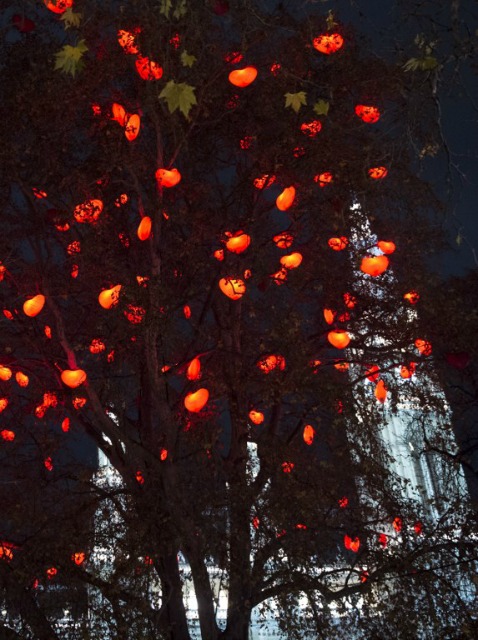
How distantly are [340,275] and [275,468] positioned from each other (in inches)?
96.9

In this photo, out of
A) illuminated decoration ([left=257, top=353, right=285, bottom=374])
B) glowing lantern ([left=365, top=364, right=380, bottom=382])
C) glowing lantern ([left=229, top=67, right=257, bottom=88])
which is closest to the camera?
glowing lantern ([left=229, top=67, right=257, bottom=88])

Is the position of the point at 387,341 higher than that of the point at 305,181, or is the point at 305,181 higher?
the point at 305,181

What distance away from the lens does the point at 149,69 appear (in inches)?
222

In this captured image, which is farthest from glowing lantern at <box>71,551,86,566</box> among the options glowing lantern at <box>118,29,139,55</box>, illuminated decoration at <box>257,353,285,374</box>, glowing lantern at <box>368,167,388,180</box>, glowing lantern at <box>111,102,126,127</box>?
glowing lantern at <box>118,29,139,55</box>

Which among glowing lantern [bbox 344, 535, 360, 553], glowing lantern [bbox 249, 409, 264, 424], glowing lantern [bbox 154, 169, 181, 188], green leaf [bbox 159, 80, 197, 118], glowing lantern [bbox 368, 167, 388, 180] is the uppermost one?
glowing lantern [bbox 154, 169, 181, 188]

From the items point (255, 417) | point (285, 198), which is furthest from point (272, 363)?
point (285, 198)

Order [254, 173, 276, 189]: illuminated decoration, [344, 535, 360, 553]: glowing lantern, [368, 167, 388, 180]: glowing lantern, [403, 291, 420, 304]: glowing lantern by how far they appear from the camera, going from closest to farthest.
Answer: [368, 167, 388, 180]: glowing lantern, [344, 535, 360, 553]: glowing lantern, [403, 291, 420, 304]: glowing lantern, [254, 173, 276, 189]: illuminated decoration

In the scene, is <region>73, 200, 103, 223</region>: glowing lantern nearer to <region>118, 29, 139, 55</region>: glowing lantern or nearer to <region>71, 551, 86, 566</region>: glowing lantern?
<region>118, 29, 139, 55</region>: glowing lantern

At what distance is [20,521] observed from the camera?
6105 mm

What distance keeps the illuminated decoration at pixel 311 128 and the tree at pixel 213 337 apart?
0.05 feet

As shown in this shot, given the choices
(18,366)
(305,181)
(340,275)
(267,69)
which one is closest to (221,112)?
(267,69)

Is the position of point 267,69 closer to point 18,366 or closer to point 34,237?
point 34,237

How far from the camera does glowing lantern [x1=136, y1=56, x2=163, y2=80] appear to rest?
224 inches

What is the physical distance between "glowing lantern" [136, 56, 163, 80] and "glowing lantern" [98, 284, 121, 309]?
192 centimetres
